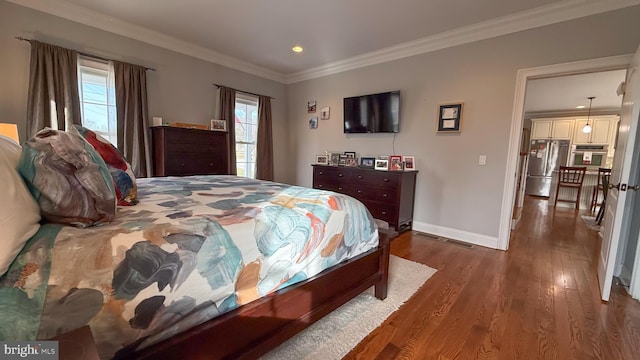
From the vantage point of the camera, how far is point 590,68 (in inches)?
98.7

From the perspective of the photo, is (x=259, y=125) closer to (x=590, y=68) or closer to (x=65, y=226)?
(x=65, y=226)

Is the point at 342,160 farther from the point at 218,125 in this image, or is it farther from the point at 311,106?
the point at 218,125

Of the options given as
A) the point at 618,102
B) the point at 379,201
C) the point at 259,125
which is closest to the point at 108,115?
the point at 259,125

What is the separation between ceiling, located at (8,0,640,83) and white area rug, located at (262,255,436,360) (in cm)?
271

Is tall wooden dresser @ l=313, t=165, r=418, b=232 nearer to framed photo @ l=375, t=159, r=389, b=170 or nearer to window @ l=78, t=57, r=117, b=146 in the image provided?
framed photo @ l=375, t=159, r=389, b=170

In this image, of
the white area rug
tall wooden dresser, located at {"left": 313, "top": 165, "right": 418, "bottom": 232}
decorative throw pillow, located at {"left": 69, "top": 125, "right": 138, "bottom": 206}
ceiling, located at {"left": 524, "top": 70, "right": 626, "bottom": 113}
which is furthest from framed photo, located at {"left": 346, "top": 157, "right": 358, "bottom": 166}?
decorative throw pillow, located at {"left": 69, "top": 125, "right": 138, "bottom": 206}

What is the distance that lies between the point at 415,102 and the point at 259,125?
8.85 feet

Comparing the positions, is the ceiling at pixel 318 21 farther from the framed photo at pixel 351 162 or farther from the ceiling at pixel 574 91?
the ceiling at pixel 574 91

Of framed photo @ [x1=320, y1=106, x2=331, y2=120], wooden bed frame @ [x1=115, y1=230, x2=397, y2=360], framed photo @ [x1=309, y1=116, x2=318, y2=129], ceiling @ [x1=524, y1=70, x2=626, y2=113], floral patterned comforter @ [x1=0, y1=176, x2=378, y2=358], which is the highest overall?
ceiling @ [x1=524, y1=70, x2=626, y2=113]

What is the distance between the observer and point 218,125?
4.13 metres

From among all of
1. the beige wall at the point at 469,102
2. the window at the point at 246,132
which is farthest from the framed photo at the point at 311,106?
the window at the point at 246,132

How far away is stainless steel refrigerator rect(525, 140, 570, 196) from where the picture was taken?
6.96 meters

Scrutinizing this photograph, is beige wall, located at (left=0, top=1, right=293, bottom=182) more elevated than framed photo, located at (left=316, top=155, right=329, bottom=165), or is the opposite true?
beige wall, located at (left=0, top=1, right=293, bottom=182)

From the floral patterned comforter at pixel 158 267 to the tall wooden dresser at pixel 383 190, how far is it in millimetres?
2120
